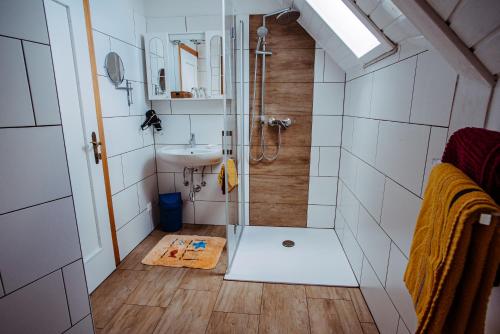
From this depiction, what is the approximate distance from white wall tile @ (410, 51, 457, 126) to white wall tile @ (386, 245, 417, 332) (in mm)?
645

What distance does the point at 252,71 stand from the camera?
2.49 m

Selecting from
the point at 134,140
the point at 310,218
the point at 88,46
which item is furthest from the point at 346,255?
the point at 88,46

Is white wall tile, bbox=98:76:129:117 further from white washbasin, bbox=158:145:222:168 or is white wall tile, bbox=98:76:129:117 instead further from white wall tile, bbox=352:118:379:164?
white wall tile, bbox=352:118:379:164

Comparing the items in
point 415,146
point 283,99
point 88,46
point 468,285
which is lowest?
point 468,285

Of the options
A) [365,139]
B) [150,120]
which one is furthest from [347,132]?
[150,120]

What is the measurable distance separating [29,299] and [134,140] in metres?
1.85

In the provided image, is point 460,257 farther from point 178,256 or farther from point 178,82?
point 178,82

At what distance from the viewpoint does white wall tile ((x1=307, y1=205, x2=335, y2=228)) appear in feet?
8.96

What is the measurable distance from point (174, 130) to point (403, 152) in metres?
2.11

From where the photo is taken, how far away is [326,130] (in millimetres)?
2555

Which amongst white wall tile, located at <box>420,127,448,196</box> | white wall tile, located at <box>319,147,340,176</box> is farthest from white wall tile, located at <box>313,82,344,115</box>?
white wall tile, located at <box>420,127,448,196</box>

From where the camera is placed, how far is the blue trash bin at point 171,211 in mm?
2635

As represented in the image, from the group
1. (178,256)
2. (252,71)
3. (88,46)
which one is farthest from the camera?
(252,71)

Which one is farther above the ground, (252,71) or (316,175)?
(252,71)
